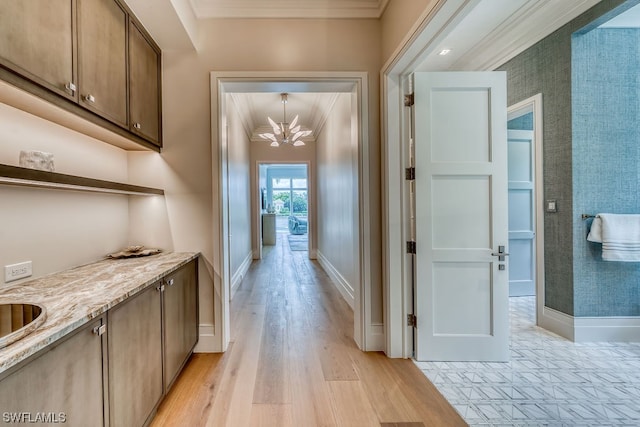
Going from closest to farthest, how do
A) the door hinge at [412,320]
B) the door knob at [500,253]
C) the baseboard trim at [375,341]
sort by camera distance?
1. the door knob at [500,253]
2. the door hinge at [412,320]
3. the baseboard trim at [375,341]

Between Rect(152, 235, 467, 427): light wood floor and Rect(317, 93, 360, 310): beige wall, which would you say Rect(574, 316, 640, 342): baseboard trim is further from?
Rect(317, 93, 360, 310): beige wall

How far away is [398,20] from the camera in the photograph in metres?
2.13

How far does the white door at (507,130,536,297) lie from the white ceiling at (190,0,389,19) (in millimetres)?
2831

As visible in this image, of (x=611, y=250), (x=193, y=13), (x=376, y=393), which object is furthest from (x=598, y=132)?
(x=193, y=13)

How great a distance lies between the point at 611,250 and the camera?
8.36 feet

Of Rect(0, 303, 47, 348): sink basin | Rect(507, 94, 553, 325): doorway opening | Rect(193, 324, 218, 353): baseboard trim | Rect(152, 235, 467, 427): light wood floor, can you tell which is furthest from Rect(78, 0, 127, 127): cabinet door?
Rect(507, 94, 553, 325): doorway opening

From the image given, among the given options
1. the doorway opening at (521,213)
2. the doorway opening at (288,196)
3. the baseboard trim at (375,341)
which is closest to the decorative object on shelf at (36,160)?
the baseboard trim at (375,341)

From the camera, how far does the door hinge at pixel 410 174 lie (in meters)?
2.33

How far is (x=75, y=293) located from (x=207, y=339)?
140 cm

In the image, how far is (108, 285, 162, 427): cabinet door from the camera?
4.07 feet

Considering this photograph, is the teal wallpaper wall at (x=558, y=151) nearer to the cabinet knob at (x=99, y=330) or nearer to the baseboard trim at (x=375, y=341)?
the baseboard trim at (x=375, y=341)

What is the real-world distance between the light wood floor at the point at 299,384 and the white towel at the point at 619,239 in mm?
2085

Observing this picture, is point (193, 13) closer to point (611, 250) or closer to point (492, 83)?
point (492, 83)

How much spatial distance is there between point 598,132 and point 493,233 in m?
1.59
